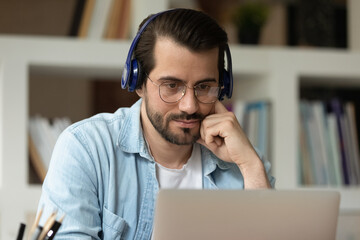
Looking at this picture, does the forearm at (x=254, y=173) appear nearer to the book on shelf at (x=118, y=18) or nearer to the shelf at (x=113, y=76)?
the shelf at (x=113, y=76)

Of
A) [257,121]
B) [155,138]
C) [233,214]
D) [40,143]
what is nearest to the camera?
[233,214]

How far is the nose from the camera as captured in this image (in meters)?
1.64

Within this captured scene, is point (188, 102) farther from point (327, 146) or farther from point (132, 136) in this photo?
point (327, 146)

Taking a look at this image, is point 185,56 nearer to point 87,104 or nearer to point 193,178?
point 193,178

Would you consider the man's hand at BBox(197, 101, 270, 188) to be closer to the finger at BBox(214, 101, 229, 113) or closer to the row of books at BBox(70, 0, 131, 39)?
the finger at BBox(214, 101, 229, 113)

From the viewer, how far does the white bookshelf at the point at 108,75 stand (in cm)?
236

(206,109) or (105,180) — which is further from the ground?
(206,109)

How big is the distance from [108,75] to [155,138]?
987 mm

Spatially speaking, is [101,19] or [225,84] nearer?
[225,84]

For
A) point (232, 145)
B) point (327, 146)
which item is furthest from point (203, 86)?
point (327, 146)

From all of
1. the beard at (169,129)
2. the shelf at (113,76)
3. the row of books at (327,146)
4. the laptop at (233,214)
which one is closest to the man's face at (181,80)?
the beard at (169,129)

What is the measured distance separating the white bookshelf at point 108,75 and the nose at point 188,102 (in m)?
0.89

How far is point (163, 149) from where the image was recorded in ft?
5.79

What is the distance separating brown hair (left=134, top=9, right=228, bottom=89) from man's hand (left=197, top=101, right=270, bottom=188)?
0.19 meters
